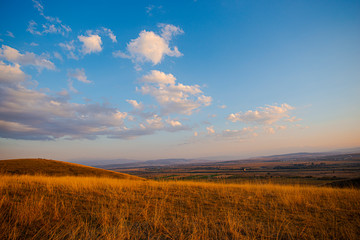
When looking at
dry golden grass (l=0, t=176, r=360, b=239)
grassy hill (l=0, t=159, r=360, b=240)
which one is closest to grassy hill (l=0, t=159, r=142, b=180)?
grassy hill (l=0, t=159, r=360, b=240)

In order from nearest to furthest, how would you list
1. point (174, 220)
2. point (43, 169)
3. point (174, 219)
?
1. point (174, 220)
2. point (174, 219)
3. point (43, 169)

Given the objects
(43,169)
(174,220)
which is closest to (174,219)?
(174,220)

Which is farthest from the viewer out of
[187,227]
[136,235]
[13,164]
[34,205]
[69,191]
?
[13,164]

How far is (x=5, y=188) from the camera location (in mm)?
6609

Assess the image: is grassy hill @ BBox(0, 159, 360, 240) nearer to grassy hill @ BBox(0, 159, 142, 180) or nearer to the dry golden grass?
the dry golden grass

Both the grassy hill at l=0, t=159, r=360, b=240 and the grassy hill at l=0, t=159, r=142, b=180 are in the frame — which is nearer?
the grassy hill at l=0, t=159, r=360, b=240

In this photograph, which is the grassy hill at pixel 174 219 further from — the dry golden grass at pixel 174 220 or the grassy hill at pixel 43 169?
the grassy hill at pixel 43 169

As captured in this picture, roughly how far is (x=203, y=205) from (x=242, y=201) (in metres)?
1.68

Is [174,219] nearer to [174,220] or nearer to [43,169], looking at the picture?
[174,220]

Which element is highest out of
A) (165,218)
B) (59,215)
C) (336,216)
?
(59,215)

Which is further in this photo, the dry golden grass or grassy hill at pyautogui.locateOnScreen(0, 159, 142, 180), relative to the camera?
grassy hill at pyautogui.locateOnScreen(0, 159, 142, 180)

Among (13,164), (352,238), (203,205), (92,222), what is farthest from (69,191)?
(13,164)

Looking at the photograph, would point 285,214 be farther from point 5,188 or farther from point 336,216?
point 5,188

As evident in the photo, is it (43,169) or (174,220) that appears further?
(43,169)
